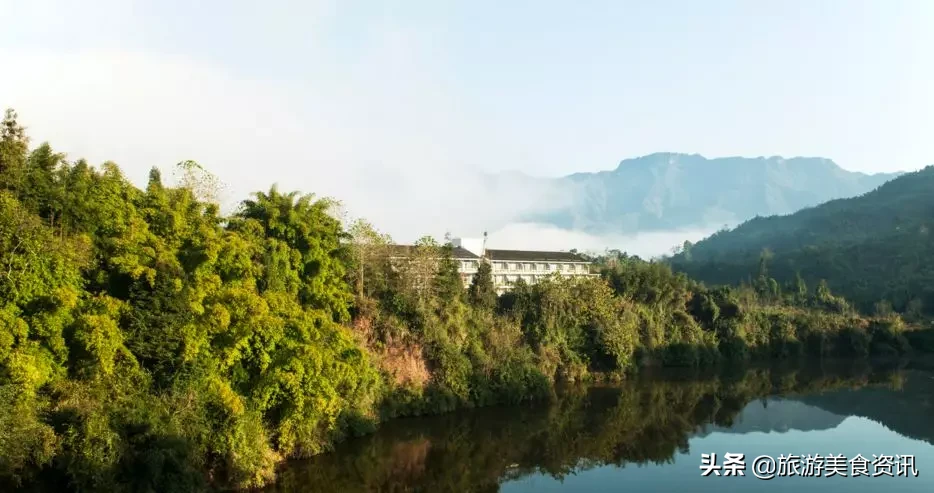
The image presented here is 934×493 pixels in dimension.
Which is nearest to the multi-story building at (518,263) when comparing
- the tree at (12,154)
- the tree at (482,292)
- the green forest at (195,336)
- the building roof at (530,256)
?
the building roof at (530,256)

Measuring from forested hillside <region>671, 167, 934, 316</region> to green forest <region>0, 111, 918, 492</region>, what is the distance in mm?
47456

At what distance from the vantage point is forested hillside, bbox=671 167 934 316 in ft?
197

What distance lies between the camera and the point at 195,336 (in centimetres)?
1594

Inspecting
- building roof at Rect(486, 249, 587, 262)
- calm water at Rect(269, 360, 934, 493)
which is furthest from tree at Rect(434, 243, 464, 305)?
building roof at Rect(486, 249, 587, 262)

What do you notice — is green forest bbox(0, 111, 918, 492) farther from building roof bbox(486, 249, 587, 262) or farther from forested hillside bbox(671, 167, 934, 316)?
forested hillside bbox(671, 167, 934, 316)

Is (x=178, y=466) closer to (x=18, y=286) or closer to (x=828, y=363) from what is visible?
(x=18, y=286)

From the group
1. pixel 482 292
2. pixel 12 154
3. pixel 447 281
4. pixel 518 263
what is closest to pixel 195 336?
pixel 12 154

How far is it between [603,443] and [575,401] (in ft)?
20.8

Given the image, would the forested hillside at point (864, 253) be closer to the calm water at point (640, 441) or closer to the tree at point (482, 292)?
the calm water at point (640, 441)

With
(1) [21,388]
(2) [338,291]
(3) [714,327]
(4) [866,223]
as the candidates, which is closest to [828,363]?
(3) [714,327]

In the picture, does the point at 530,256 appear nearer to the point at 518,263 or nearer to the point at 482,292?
the point at 518,263

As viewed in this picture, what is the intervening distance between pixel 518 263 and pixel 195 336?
3003 cm

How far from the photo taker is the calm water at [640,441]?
1725 centimetres

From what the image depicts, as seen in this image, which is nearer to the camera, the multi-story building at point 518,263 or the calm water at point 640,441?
the calm water at point 640,441
